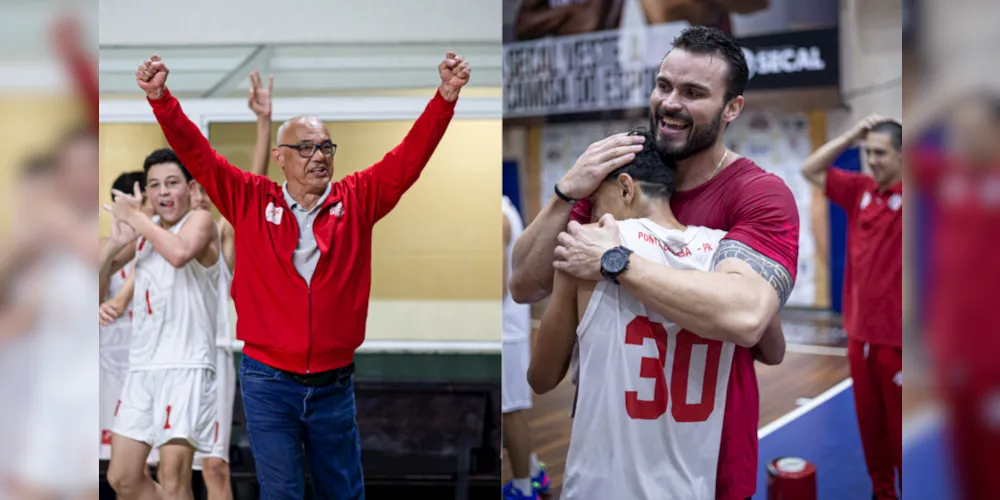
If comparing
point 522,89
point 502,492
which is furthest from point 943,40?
point 502,492

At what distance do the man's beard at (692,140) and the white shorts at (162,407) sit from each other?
175 centimetres

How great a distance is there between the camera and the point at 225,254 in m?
2.80

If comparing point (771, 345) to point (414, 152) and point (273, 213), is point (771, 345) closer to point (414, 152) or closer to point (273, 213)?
point (414, 152)

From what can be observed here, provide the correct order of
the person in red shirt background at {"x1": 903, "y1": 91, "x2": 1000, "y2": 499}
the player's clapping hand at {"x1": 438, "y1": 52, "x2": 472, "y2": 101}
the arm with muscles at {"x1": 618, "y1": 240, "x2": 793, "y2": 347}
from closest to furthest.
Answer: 1. the person in red shirt background at {"x1": 903, "y1": 91, "x2": 1000, "y2": 499}
2. the arm with muscles at {"x1": 618, "y1": 240, "x2": 793, "y2": 347}
3. the player's clapping hand at {"x1": 438, "y1": 52, "x2": 472, "y2": 101}

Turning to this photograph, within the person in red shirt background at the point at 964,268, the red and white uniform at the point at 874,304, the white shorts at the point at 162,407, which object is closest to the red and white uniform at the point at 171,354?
the white shorts at the point at 162,407

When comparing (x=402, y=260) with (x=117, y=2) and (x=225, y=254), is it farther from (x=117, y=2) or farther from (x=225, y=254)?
(x=117, y=2)

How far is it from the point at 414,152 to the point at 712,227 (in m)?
0.94

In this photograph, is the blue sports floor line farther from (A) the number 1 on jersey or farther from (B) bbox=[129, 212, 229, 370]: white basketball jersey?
(B) bbox=[129, 212, 229, 370]: white basketball jersey

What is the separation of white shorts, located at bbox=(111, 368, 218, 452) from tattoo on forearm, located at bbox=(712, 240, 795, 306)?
180 cm

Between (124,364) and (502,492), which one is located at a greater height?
(124,364)

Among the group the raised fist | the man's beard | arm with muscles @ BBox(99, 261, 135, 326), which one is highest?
the raised fist

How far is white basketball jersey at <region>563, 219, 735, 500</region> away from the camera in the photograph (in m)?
2.05

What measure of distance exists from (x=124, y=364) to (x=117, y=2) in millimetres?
1250

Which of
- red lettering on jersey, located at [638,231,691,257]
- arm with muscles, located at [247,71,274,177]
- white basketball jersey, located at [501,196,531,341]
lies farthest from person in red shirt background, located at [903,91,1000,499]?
arm with muscles, located at [247,71,274,177]
